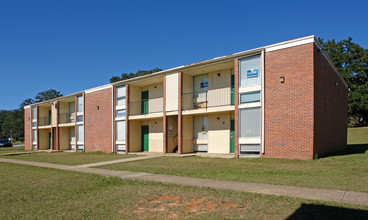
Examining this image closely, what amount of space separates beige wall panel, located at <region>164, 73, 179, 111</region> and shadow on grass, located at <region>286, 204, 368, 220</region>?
14.0 metres

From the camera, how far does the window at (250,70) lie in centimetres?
1437

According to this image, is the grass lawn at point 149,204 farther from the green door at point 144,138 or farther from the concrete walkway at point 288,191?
the green door at point 144,138

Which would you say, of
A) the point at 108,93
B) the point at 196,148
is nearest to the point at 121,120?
the point at 108,93

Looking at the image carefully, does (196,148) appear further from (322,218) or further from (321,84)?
(322,218)

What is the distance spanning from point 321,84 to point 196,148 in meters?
8.87

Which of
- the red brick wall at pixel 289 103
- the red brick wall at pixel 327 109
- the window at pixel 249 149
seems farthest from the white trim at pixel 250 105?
the red brick wall at pixel 327 109

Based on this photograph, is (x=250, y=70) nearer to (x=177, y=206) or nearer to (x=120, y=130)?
(x=177, y=206)

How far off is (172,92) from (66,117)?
59.0 ft

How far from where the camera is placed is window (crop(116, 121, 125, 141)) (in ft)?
73.3

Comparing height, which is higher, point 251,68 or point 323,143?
point 251,68

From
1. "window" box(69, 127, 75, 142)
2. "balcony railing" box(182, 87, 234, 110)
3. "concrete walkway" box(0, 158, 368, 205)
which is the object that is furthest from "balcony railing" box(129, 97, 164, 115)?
"concrete walkway" box(0, 158, 368, 205)

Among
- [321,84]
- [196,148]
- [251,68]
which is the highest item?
[251,68]

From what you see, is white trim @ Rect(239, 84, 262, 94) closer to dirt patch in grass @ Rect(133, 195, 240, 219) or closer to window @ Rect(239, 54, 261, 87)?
window @ Rect(239, 54, 261, 87)

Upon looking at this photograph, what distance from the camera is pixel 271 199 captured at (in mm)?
5656
